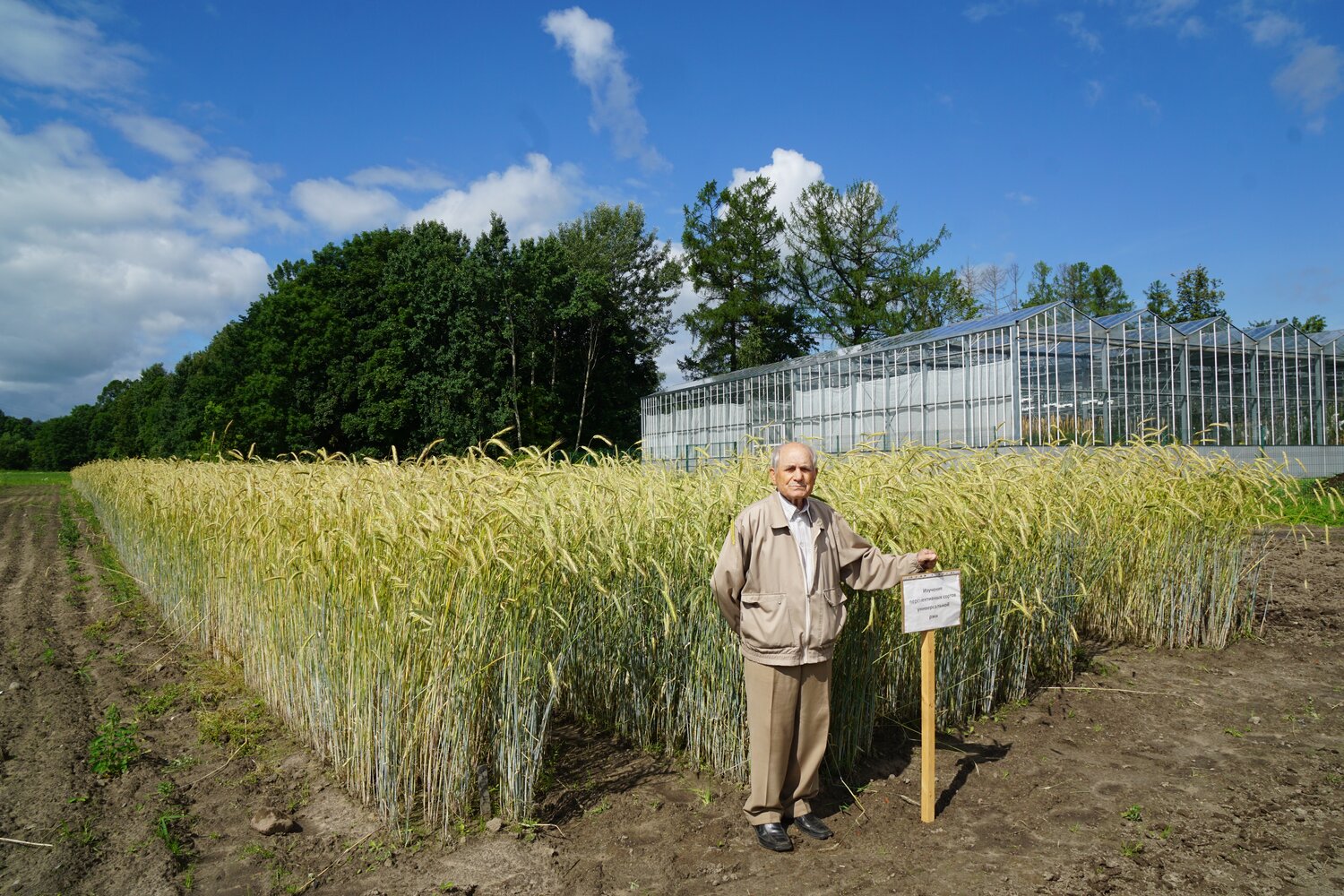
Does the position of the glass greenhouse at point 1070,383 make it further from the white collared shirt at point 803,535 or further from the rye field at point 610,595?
the white collared shirt at point 803,535

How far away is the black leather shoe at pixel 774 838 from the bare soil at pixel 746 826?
0.03 meters

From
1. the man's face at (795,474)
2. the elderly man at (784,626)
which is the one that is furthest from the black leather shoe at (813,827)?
the man's face at (795,474)

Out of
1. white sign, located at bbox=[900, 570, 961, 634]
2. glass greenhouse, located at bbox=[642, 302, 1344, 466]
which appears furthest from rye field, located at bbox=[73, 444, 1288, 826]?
glass greenhouse, located at bbox=[642, 302, 1344, 466]

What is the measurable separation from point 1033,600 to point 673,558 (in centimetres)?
221

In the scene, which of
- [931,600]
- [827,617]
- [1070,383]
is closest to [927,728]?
[931,600]

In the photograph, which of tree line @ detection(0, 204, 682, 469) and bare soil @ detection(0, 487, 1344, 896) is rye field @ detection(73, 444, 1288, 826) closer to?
bare soil @ detection(0, 487, 1344, 896)

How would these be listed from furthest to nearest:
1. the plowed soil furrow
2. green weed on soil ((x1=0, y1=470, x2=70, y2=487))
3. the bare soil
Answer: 1. green weed on soil ((x1=0, y1=470, x2=70, y2=487))
2. the plowed soil furrow
3. the bare soil

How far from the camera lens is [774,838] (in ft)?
9.90

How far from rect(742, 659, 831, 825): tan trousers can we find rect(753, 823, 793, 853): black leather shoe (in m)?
0.03

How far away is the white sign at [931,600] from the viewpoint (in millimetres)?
3166

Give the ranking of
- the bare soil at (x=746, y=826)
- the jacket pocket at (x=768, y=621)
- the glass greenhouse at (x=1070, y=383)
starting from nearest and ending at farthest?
1. the bare soil at (x=746, y=826)
2. the jacket pocket at (x=768, y=621)
3. the glass greenhouse at (x=1070, y=383)

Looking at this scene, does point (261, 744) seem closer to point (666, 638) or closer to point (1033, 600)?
point (666, 638)

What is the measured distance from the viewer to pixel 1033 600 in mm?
4520

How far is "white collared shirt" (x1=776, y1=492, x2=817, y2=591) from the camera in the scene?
3.05m
